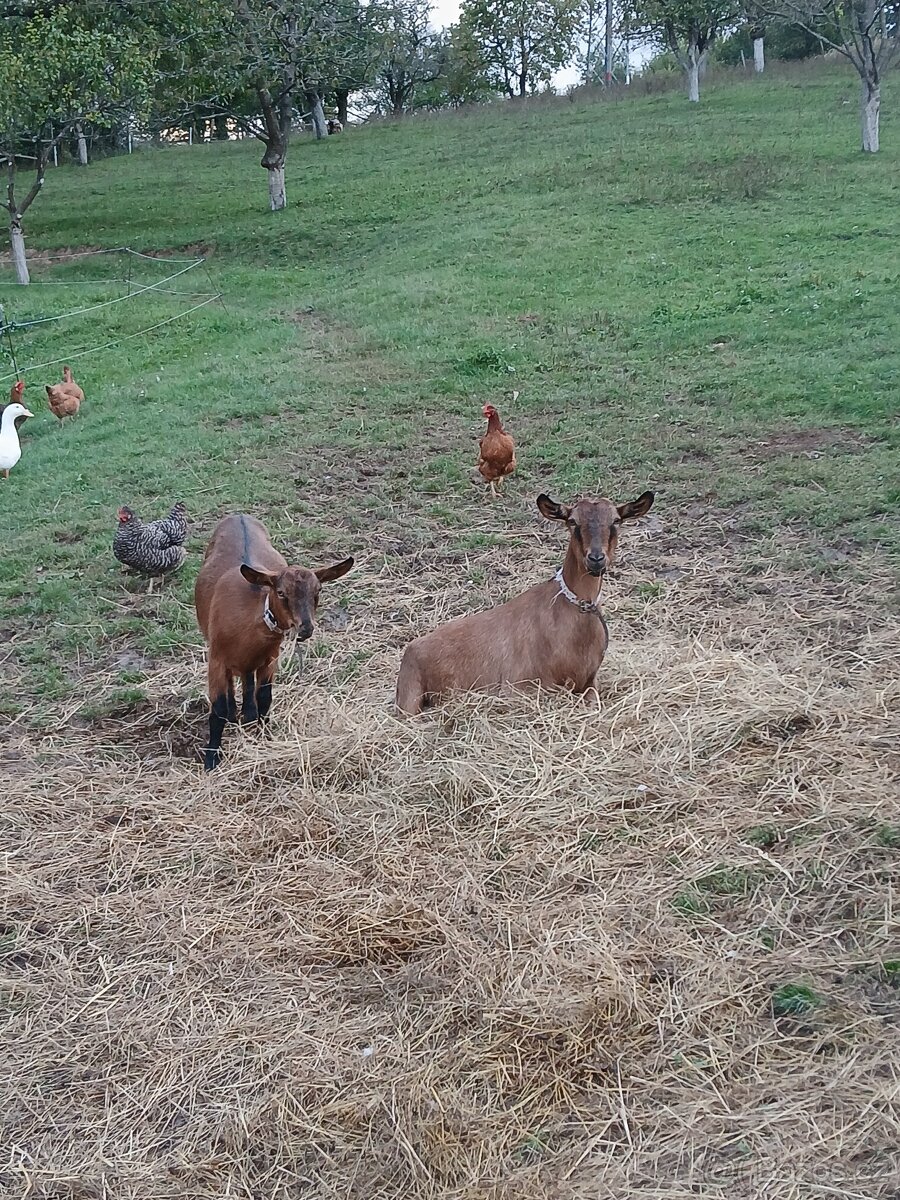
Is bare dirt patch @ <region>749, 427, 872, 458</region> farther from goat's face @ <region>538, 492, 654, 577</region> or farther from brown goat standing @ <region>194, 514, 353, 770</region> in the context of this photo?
brown goat standing @ <region>194, 514, 353, 770</region>

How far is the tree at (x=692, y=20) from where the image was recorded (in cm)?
2970

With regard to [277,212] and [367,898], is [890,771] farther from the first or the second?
[277,212]

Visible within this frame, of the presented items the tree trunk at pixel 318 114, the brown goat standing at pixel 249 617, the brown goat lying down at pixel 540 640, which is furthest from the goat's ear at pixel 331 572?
the tree trunk at pixel 318 114

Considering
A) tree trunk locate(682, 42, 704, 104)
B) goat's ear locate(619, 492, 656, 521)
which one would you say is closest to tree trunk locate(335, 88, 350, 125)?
tree trunk locate(682, 42, 704, 104)

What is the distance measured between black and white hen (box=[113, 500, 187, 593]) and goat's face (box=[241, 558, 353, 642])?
297 centimetres

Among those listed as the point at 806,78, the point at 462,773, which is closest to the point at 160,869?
the point at 462,773

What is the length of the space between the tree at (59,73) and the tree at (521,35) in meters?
30.9

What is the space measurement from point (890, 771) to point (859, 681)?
965 millimetres

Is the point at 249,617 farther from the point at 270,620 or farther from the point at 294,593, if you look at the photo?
the point at 294,593

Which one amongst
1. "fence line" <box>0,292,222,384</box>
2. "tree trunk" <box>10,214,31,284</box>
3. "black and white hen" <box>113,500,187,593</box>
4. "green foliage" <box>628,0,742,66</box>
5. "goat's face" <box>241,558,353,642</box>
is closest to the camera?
"goat's face" <box>241,558,353,642</box>

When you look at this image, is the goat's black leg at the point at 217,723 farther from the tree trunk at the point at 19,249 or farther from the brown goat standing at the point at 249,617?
the tree trunk at the point at 19,249

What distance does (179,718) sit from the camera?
6.18 meters

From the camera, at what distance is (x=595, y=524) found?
17.7ft

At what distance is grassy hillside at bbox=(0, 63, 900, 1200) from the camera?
130 inches
